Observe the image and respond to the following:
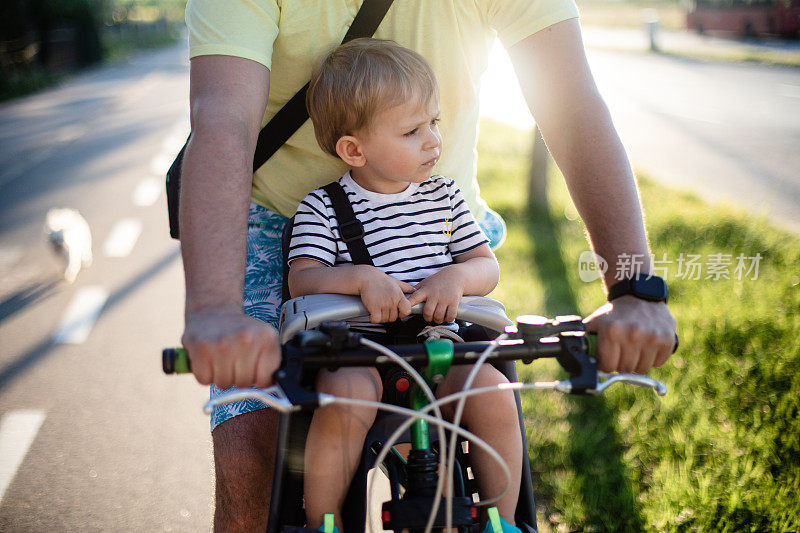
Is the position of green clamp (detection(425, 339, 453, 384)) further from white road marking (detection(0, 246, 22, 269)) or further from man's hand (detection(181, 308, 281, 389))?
white road marking (detection(0, 246, 22, 269))

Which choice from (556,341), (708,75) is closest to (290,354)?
(556,341)

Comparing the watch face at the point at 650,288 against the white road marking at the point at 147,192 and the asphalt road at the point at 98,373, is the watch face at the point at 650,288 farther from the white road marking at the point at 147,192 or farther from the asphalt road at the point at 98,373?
the white road marking at the point at 147,192

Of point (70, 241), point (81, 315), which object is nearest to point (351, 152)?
point (81, 315)

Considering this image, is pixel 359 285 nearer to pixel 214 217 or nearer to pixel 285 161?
pixel 214 217

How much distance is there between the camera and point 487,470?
5.62ft

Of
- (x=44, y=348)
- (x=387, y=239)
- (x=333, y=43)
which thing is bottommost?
(x=44, y=348)

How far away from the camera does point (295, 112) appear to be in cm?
216

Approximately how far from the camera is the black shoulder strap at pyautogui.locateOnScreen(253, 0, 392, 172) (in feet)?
6.88

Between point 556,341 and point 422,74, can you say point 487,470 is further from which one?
point 422,74

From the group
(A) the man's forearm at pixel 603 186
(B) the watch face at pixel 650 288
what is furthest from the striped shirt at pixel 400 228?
(B) the watch face at pixel 650 288

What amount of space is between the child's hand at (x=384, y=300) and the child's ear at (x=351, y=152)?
1.51 feet

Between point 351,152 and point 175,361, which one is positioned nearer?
point 175,361

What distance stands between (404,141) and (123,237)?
5699 mm

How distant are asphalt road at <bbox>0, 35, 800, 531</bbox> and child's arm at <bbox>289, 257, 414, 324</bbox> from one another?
1.78 meters
